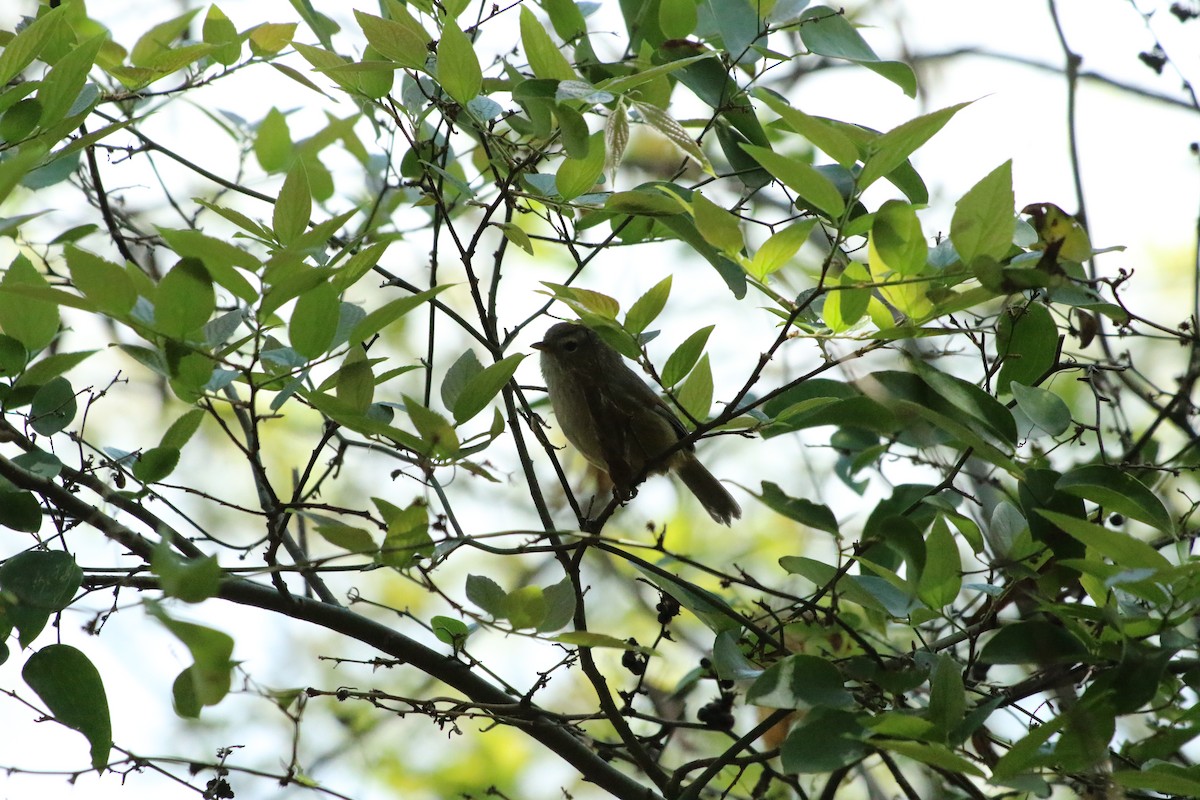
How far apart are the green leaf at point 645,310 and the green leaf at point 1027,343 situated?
80cm

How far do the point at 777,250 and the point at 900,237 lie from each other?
23 cm

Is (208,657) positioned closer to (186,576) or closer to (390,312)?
(186,576)

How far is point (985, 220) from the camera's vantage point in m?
1.77

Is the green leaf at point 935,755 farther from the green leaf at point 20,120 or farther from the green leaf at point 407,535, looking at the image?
the green leaf at point 20,120

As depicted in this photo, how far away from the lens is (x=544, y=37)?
213 cm

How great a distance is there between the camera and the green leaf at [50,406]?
89.2 inches

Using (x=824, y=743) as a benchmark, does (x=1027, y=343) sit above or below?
above

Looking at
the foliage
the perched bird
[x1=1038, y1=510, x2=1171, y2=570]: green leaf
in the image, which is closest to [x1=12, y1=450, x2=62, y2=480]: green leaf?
the foliage

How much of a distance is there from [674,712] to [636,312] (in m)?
2.54

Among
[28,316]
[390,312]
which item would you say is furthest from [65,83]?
[390,312]

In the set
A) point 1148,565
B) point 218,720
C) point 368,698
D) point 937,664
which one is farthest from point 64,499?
point 218,720

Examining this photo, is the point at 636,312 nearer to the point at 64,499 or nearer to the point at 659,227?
the point at 659,227

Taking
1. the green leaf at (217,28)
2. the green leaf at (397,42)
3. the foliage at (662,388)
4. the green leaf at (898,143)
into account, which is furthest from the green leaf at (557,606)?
the green leaf at (217,28)

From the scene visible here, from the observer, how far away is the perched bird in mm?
4336
